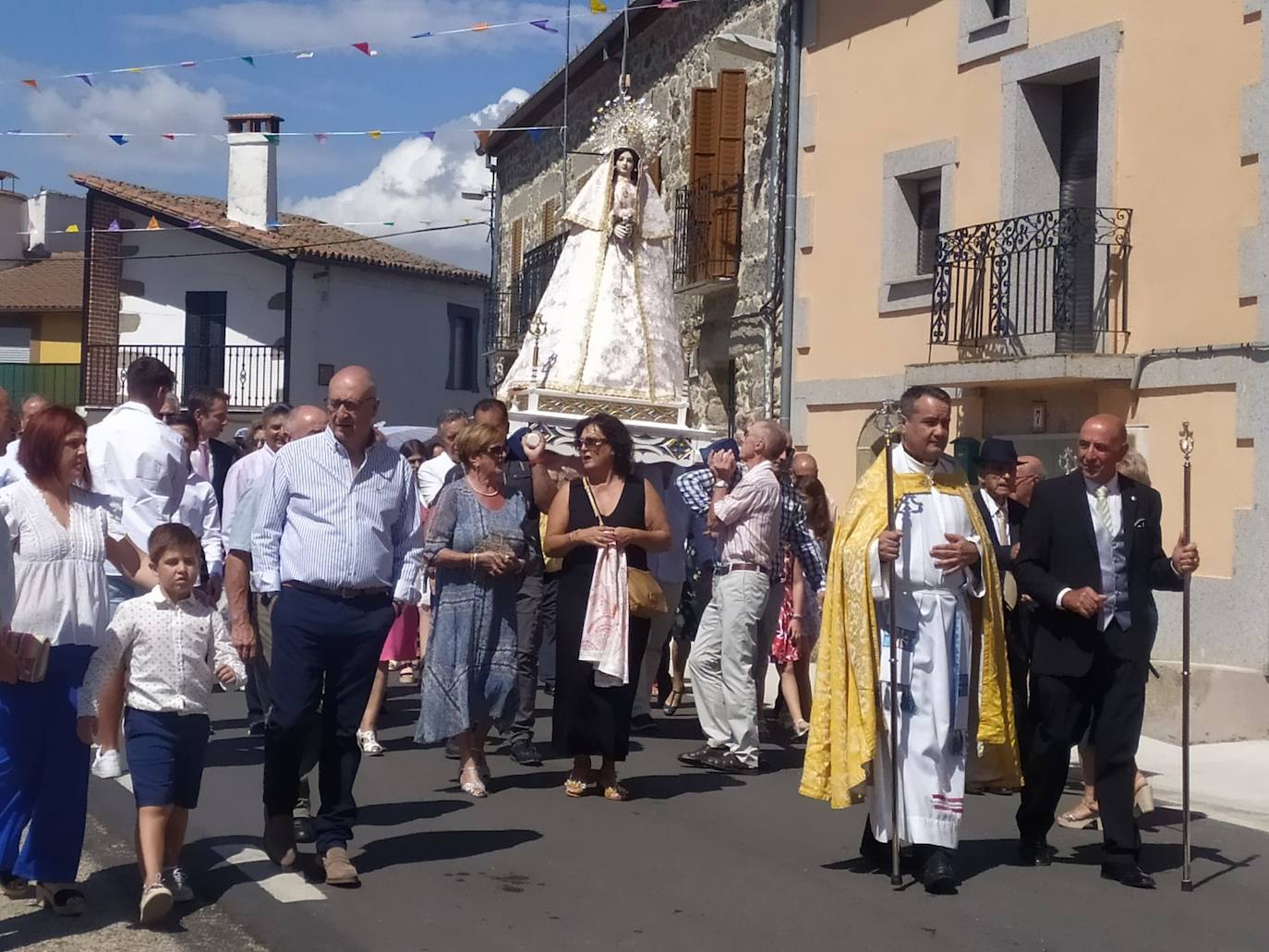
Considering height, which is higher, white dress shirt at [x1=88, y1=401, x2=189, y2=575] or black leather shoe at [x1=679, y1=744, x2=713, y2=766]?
white dress shirt at [x1=88, y1=401, x2=189, y2=575]

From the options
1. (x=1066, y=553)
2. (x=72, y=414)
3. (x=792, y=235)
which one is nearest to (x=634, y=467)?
(x=1066, y=553)

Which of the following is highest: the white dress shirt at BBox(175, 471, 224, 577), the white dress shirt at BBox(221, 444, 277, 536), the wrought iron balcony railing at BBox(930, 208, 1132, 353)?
the wrought iron balcony railing at BBox(930, 208, 1132, 353)

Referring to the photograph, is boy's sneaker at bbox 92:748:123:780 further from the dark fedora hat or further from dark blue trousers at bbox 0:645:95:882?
the dark fedora hat

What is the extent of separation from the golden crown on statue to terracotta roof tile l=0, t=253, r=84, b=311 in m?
24.3

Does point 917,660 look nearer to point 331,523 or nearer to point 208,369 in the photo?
point 331,523

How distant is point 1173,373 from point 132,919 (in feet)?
31.2

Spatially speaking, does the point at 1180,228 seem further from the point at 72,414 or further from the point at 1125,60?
the point at 72,414

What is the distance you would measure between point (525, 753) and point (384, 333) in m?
34.3

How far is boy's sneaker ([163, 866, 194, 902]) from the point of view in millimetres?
6210

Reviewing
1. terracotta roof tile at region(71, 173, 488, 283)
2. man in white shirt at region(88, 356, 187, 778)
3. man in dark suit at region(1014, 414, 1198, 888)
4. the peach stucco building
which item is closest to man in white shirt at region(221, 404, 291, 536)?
man in white shirt at region(88, 356, 187, 778)

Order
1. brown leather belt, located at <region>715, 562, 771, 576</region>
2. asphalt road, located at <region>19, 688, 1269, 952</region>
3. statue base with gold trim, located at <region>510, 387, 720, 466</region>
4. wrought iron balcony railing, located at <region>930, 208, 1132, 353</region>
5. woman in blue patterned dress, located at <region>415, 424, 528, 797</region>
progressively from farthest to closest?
1. wrought iron balcony railing, located at <region>930, 208, 1132, 353</region>
2. statue base with gold trim, located at <region>510, 387, 720, 466</region>
3. brown leather belt, located at <region>715, 562, 771, 576</region>
4. woman in blue patterned dress, located at <region>415, 424, 528, 797</region>
5. asphalt road, located at <region>19, 688, 1269, 952</region>

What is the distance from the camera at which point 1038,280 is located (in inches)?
565

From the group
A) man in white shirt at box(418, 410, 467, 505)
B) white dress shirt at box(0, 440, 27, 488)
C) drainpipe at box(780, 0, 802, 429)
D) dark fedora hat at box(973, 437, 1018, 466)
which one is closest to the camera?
white dress shirt at box(0, 440, 27, 488)

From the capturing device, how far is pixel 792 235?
1805 centimetres
